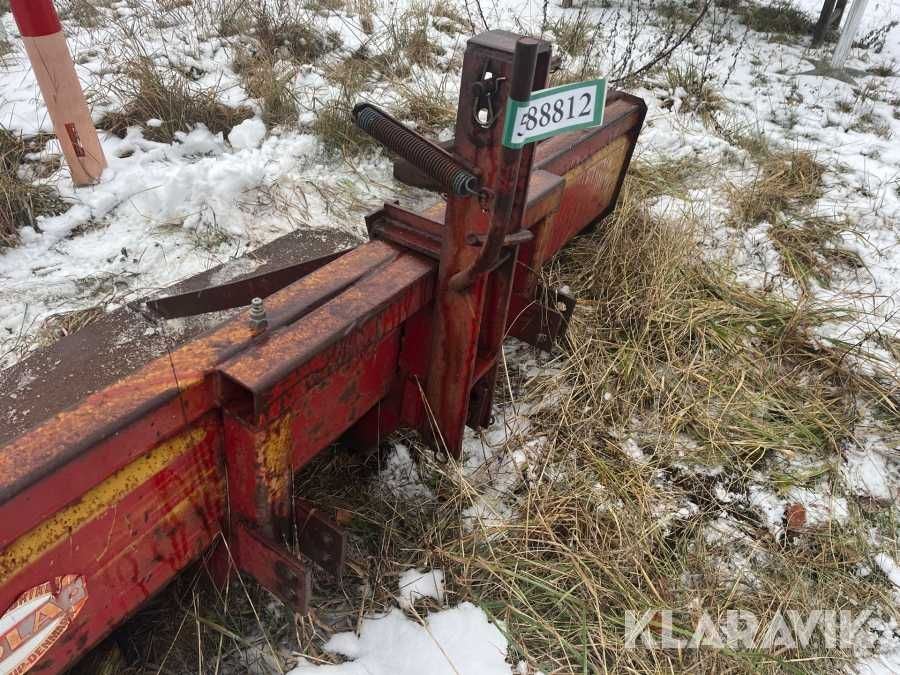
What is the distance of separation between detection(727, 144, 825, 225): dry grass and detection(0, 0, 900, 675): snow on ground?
0.09m

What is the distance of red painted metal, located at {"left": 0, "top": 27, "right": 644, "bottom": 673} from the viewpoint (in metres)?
0.99

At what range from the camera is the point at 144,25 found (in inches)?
171

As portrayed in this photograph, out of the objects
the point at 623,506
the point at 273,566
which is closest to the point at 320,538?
the point at 273,566

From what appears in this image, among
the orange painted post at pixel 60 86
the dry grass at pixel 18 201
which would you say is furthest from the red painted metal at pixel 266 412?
the orange painted post at pixel 60 86

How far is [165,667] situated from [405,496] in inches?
30.7

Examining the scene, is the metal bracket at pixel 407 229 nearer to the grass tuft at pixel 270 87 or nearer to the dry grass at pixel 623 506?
the dry grass at pixel 623 506

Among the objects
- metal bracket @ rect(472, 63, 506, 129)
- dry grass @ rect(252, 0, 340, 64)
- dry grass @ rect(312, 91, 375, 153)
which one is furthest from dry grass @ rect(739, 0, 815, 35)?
metal bracket @ rect(472, 63, 506, 129)

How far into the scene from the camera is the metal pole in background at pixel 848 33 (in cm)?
479

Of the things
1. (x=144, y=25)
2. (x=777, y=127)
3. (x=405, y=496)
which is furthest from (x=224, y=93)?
(x=777, y=127)

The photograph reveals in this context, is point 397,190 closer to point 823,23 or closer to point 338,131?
point 338,131

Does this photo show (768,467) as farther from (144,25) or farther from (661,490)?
(144,25)

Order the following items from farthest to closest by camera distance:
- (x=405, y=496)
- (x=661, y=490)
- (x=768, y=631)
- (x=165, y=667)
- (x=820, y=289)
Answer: (x=820, y=289) < (x=661, y=490) < (x=405, y=496) < (x=768, y=631) < (x=165, y=667)

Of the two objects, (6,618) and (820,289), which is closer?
(6,618)

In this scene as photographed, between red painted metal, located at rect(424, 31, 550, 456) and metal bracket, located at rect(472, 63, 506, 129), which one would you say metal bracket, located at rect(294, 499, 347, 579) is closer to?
red painted metal, located at rect(424, 31, 550, 456)
